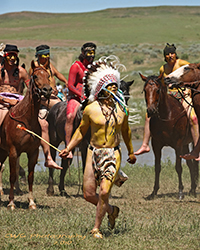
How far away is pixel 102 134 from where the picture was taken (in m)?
7.11

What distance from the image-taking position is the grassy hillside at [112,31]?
65.1 meters

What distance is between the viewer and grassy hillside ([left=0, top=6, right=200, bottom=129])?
6512cm

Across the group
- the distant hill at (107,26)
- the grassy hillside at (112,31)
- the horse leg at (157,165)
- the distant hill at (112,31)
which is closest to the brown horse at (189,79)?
the horse leg at (157,165)

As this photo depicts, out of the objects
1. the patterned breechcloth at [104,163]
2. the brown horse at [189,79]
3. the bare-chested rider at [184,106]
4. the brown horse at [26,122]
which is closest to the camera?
the patterned breechcloth at [104,163]

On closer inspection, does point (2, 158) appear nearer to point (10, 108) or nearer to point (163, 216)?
point (10, 108)

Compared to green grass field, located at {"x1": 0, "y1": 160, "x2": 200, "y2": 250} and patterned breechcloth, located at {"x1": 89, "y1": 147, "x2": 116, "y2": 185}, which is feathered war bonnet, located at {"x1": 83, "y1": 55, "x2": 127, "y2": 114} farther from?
green grass field, located at {"x1": 0, "y1": 160, "x2": 200, "y2": 250}

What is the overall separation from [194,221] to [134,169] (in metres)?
6.77

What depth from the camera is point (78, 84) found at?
1116 cm

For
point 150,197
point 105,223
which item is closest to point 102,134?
point 105,223

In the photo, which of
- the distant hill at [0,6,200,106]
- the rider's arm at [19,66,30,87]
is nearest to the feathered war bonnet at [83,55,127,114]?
the rider's arm at [19,66,30,87]

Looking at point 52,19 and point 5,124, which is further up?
point 52,19

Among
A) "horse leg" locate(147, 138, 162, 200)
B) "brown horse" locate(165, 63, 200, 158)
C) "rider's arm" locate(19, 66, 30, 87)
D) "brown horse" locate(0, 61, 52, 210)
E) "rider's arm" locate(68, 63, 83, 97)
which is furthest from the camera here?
"horse leg" locate(147, 138, 162, 200)

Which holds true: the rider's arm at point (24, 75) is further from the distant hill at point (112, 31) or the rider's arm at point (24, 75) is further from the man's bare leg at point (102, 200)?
the distant hill at point (112, 31)

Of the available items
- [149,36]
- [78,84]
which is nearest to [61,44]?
[149,36]
